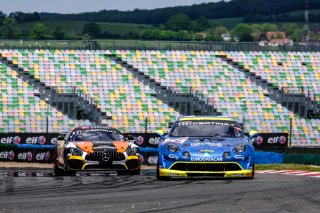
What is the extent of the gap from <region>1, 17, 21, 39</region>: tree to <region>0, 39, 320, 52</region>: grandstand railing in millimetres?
38045

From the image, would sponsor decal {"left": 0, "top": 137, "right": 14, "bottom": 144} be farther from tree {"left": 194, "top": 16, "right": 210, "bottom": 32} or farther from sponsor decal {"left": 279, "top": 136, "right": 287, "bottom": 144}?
tree {"left": 194, "top": 16, "right": 210, "bottom": 32}

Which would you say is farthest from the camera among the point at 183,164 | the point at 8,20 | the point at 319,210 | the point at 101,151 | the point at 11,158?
the point at 8,20

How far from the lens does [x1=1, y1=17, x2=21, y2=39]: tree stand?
103m

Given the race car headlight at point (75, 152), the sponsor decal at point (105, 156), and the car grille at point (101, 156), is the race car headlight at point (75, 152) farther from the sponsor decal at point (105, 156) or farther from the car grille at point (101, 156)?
the sponsor decal at point (105, 156)

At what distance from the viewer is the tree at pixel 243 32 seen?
123 metres

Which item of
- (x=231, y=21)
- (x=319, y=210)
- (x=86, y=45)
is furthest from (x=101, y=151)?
(x=231, y=21)

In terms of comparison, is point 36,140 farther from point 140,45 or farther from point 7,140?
point 140,45

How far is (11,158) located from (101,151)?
56.9ft

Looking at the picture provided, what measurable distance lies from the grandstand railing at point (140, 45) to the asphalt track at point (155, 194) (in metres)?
43.0

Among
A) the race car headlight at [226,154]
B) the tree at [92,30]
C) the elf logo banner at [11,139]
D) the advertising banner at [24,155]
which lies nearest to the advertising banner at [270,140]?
the elf logo banner at [11,139]

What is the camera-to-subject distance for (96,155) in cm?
2223

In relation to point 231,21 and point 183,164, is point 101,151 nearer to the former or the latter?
point 183,164

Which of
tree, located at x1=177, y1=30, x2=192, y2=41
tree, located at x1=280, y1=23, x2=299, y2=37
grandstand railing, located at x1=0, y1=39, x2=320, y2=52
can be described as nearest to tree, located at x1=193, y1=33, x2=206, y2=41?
tree, located at x1=177, y1=30, x2=192, y2=41

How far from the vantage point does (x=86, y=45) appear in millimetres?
64812
